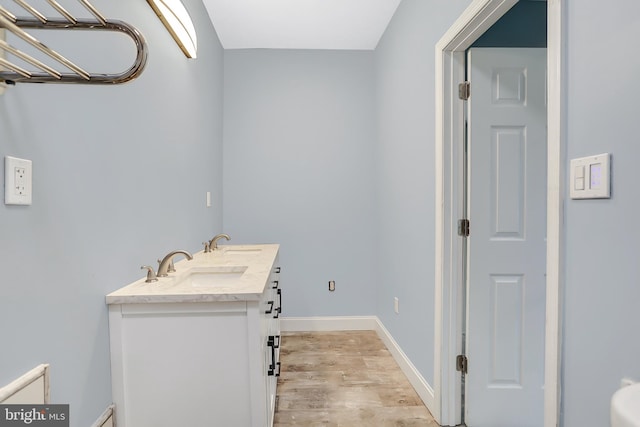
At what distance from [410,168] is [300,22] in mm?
1578

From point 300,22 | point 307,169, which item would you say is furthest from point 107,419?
point 300,22

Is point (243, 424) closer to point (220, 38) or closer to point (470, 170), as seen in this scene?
point (470, 170)

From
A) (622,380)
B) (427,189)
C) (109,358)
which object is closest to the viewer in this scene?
(622,380)

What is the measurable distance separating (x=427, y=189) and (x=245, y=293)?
138 centimetres

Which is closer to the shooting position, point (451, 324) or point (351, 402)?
point (451, 324)

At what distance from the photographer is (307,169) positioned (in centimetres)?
355

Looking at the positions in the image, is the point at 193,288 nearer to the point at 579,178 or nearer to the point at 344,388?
the point at 579,178

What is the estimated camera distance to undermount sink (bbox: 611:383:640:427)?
19.8 inches

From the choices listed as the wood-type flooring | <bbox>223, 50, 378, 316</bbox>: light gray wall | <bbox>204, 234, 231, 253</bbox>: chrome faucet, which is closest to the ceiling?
<bbox>223, 50, 378, 316</bbox>: light gray wall

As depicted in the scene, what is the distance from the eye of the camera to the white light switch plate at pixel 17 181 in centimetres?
83

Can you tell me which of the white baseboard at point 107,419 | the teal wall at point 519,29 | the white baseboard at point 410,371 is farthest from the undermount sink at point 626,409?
the teal wall at point 519,29

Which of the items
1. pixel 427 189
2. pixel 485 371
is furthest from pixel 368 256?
pixel 485 371

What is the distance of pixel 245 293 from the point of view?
1289mm

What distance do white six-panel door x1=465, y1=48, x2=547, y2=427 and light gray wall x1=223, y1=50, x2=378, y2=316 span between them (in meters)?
1.56
